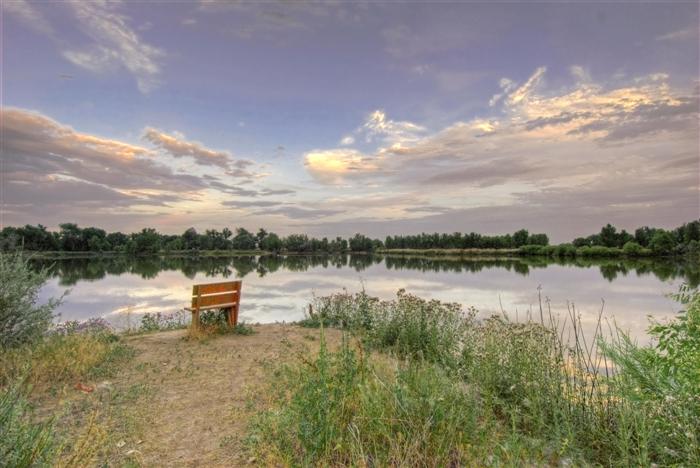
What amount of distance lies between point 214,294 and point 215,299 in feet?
0.44

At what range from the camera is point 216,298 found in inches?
372

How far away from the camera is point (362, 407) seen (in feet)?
10.7

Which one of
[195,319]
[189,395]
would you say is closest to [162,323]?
[195,319]

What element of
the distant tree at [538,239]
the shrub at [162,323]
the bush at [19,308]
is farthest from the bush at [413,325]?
the distant tree at [538,239]

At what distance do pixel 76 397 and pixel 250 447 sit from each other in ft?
10.7

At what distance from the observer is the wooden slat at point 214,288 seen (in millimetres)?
8900

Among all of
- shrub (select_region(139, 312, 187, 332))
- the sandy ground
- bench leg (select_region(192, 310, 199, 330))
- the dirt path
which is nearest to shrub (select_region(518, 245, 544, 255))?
the dirt path

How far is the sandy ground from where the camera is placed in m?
3.75

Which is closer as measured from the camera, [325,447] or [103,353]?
[325,447]

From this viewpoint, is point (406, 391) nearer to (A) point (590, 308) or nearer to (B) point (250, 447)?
(B) point (250, 447)

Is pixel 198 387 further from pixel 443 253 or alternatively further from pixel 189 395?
pixel 443 253

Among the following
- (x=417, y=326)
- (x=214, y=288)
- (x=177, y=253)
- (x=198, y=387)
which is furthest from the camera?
(x=177, y=253)

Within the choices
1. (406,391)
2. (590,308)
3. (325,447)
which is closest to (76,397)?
(325,447)

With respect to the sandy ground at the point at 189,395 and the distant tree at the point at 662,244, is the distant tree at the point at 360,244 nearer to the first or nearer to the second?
the distant tree at the point at 662,244
